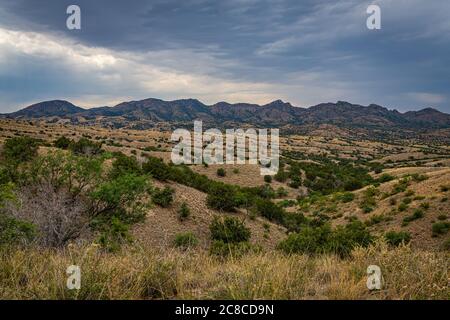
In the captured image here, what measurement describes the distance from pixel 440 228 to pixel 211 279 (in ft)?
65.8

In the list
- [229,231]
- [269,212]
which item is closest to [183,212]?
[229,231]

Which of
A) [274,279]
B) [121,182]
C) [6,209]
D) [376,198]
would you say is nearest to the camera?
[274,279]

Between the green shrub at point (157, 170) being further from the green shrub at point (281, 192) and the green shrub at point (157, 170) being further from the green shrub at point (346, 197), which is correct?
the green shrub at point (281, 192)

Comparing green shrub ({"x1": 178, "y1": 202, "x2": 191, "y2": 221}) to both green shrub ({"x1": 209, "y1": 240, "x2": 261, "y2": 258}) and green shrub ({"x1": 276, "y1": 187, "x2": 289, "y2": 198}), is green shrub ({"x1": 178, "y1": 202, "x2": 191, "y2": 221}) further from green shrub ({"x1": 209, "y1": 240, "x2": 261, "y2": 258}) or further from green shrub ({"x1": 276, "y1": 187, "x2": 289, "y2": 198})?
green shrub ({"x1": 276, "y1": 187, "x2": 289, "y2": 198})

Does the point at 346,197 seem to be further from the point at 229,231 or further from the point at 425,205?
the point at 229,231

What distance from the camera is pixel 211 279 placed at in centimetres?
563

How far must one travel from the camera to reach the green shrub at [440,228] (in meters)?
20.7

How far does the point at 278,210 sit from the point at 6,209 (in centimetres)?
1790

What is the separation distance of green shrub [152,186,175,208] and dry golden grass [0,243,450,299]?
13.0 m

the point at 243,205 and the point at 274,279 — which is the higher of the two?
the point at 274,279

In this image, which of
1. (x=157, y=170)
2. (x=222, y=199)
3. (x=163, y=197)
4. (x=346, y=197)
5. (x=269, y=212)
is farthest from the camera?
(x=346, y=197)

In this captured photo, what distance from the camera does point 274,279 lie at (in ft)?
16.1
